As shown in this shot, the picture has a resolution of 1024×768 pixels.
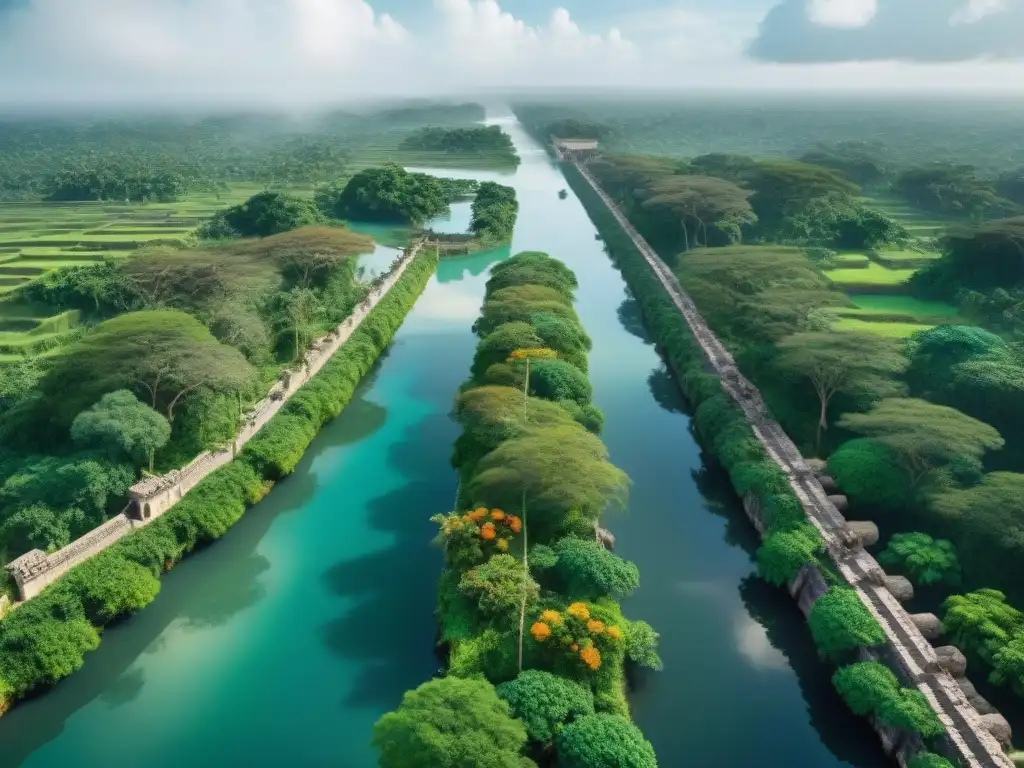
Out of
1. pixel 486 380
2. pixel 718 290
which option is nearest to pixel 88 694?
pixel 486 380

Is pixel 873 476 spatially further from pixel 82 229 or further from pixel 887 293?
pixel 82 229

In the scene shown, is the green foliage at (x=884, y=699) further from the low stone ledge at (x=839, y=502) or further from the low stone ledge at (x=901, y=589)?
the low stone ledge at (x=839, y=502)

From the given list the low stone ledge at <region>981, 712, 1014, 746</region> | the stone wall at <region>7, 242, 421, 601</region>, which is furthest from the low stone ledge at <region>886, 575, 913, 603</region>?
the stone wall at <region>7, 242, 421, 601</region>

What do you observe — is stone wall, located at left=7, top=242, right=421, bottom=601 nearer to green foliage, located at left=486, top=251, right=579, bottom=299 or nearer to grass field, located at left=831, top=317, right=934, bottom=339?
green foliage, located at left=486, top=251, right=579, bottom=299

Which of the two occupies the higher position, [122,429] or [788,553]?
[122,429]

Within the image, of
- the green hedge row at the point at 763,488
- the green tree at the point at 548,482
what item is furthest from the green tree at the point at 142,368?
the green hedge row at the point at 763,488

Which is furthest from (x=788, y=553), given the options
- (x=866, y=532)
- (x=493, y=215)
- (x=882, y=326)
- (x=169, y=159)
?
(x=169, y=159)
